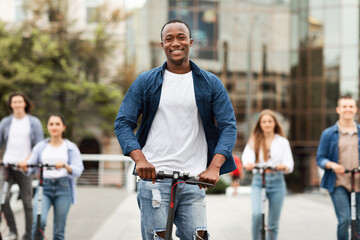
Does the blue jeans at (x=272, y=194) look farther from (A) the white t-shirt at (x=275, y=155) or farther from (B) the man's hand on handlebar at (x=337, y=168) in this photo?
(B) the man's hand on handlebar at (x=337, y=168)

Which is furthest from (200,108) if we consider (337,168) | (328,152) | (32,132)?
(32,132)

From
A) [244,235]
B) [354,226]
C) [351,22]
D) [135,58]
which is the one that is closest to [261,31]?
[351,22]

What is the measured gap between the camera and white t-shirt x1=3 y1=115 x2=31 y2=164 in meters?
6.44

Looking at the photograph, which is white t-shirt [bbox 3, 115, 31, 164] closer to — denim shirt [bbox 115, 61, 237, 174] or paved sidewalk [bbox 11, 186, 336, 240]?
paved sidewalk [bbox 11, 186, 336, 240]

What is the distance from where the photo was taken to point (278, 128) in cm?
664

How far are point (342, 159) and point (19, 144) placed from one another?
407cm

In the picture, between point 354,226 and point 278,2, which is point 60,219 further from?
point 278,2

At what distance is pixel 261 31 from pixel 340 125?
25933mm

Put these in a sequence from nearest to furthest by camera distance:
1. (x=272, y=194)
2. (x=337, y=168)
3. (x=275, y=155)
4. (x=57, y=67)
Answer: (x=337, y=168) → (x=272, y=194) → (x=275, y=155) → (x=57, y=67)

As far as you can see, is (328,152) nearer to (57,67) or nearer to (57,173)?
(57,173)

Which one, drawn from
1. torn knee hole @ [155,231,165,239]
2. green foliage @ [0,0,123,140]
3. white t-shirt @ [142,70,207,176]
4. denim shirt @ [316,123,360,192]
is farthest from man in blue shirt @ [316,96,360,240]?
green foliage @ [0,0,123,140]

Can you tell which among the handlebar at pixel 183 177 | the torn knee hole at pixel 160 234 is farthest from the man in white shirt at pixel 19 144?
the handlebar at pixel 183 177

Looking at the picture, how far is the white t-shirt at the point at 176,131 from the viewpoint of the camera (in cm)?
330

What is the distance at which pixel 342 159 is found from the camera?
5.77m
